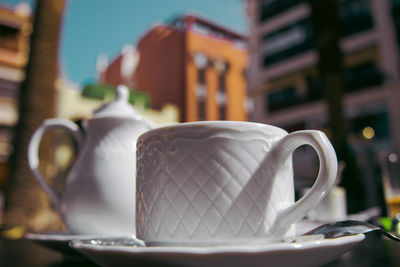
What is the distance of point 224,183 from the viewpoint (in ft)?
1.41

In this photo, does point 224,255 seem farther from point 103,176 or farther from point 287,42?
A: point 287,42

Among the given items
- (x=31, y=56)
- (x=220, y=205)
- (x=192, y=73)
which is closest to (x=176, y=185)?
(x=220, y=205)

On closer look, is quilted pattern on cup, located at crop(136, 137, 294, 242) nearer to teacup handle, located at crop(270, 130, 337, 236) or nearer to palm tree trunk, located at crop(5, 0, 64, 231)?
teacup handle, located at crop(270, 130, 337, 236)

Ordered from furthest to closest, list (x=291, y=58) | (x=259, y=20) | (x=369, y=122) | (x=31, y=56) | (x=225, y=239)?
(x=259, y=20), (x=291, y=58), (x=369, y=122), (x=31, y=56), (x=225, y=239)

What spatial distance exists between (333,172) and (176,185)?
0.21 meters

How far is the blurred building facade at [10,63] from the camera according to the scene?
464 inches

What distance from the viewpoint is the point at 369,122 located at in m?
11.4

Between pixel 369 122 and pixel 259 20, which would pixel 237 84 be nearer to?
pixel 259 20

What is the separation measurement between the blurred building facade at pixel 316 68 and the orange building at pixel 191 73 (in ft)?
3.79

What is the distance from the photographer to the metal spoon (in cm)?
42

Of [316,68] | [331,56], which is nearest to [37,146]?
[331,56]

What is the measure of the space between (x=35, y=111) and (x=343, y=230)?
2.57 meters

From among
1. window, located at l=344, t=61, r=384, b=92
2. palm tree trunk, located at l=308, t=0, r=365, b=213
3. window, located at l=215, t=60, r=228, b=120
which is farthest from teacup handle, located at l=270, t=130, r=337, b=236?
window, located at l=215, t=60, r=228, b=120

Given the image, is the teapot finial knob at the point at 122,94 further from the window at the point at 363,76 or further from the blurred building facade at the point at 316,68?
the window at the point at 363,76
